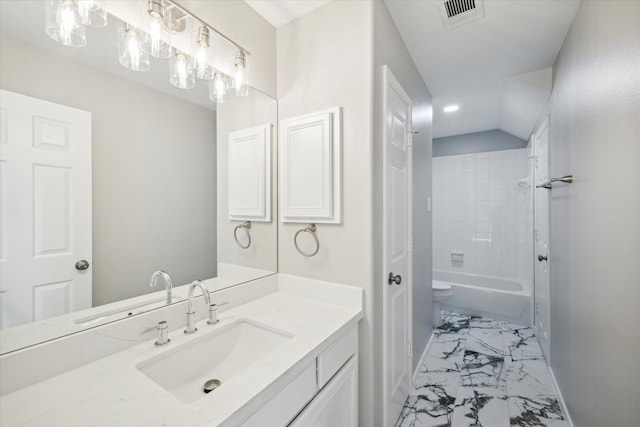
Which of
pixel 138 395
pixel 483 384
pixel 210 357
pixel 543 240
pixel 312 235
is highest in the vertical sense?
pixel 312 235

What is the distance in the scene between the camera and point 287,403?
85 centimetres

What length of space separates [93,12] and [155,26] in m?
0.20

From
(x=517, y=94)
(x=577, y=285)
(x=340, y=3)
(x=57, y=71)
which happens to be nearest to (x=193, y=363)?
(x=57, y=71)

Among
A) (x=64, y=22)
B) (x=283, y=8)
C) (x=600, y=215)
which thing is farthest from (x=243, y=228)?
(x=600, y=215)

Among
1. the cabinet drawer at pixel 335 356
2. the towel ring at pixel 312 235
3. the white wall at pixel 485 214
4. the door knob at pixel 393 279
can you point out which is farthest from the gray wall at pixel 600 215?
the white wall at pixel 485 214

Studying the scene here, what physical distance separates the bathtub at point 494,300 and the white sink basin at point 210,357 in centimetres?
293

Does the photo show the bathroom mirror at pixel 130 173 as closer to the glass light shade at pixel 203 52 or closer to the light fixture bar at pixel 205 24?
the glass light shade at pixel 203 52

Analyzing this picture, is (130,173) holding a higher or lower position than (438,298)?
higher

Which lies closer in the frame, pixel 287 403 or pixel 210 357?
pixel 287 403

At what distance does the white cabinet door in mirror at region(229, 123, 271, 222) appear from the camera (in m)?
1.48

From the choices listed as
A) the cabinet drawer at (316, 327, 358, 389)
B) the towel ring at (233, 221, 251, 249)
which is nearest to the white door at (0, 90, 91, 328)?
→ the towel ring at (233, 221, 251, 249)

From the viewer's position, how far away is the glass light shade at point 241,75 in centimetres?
139

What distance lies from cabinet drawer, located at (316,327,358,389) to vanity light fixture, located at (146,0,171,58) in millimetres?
1379

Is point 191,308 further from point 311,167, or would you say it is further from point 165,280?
point 311,167
